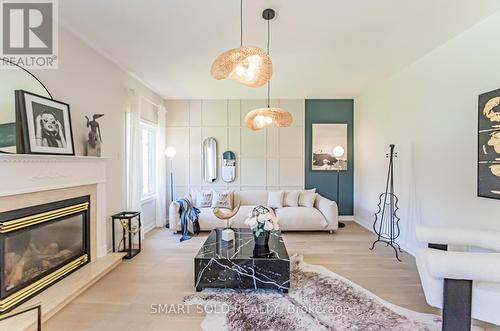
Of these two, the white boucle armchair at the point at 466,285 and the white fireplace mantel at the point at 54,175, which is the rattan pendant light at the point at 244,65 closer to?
the white fireplace mantel at the point at 54,175

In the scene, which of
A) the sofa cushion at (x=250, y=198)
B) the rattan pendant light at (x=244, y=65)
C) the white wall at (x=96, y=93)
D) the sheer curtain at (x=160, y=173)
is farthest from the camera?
the sofa cushion at (x=250, y=198)

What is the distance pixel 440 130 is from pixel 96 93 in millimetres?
4457

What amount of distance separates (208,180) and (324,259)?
10.8ft

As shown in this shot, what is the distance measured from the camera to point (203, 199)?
5371 mm

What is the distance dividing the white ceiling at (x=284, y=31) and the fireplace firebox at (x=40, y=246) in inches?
77.6

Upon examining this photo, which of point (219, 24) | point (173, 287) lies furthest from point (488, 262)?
point (219, 24)

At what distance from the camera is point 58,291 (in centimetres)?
250

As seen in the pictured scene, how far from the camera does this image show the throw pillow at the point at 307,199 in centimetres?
529

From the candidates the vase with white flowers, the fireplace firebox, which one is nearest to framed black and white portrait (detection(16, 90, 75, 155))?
the fireplace firebox

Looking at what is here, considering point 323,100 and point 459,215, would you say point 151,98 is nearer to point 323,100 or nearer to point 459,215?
point 323,100

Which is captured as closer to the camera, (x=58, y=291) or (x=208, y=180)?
(x=58, y=291)

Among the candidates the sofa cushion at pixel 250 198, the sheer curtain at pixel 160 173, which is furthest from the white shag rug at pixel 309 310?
the sheer curtain at pixel 160 173

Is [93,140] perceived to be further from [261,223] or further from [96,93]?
[261,223]

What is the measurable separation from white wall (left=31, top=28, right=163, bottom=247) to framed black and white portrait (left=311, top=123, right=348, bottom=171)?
153 inches
